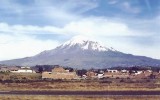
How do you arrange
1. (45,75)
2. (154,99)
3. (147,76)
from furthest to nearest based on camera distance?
(147,76)
(45,75)
(154,99)

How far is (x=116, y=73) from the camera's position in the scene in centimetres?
18062

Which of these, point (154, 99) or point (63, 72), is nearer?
point (154, 99)

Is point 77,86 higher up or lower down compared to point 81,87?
higher up

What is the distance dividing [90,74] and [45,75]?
31.5 m

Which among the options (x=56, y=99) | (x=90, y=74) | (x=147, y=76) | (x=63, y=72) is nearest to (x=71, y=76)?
(x=63, y=72)

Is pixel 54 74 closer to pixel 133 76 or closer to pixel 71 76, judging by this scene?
pixel 71 76

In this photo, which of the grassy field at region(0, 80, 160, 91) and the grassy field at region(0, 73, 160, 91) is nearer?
the grassy field at region(0, 80, 160, 91)

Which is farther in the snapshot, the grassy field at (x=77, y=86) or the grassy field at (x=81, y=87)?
the grassy field at (x=77, y=86)

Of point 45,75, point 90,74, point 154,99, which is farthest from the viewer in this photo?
point 90,74

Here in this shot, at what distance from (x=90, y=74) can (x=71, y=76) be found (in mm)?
23278

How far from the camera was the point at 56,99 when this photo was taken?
54688mm

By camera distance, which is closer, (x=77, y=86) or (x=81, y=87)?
(x=81, y=87)

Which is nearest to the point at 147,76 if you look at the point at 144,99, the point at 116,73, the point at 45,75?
the point at 116,73

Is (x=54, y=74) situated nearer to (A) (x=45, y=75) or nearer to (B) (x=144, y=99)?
(A) (x=45, y=75)
